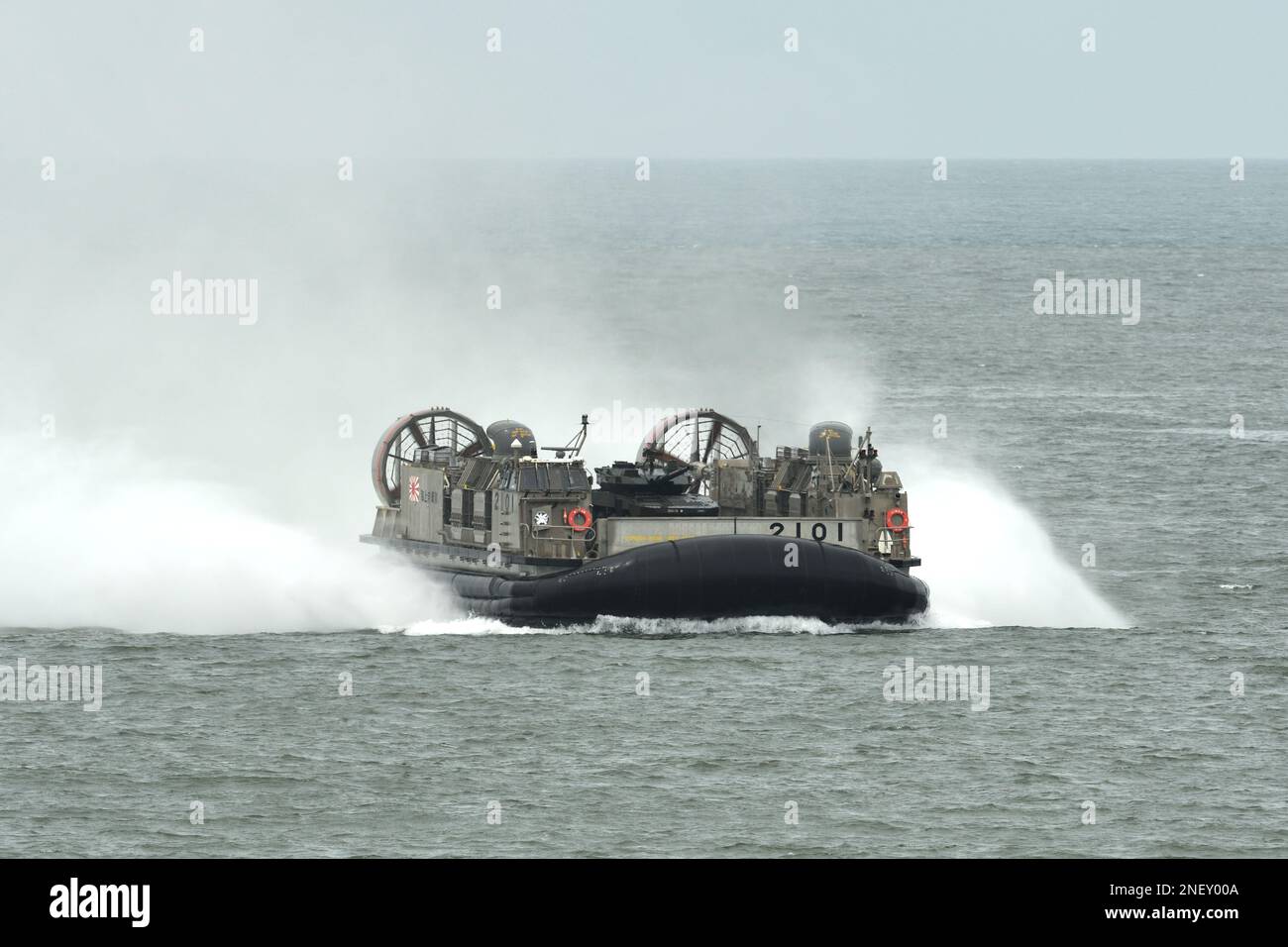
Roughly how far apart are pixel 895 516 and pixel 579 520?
7593mm

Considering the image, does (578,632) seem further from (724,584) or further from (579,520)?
(724,584)

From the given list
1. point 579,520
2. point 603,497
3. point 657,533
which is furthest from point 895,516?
point 579,520

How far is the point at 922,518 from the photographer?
58.7 meters

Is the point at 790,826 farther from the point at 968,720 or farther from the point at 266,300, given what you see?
the point at 266,300

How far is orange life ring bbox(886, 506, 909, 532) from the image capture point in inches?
1967

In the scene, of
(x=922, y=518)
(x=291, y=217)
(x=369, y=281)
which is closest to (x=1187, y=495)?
(x=922, y=518)

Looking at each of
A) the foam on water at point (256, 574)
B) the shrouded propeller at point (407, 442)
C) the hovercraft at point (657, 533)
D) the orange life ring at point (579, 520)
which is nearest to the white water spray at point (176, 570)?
the foam on water at point (256, 574)

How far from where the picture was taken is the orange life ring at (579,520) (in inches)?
1923

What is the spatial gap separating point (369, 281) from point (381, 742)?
8209 cm

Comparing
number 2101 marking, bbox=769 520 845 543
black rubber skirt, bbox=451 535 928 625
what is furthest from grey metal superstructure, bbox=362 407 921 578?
black rubber skirt, bbox=451 535 928 625

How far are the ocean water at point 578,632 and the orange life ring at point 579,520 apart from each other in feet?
8.38

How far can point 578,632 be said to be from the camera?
1908 inches

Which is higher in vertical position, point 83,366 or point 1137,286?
point 1137,286

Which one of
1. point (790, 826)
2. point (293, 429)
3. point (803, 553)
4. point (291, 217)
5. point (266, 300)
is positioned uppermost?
point (291, 217)
